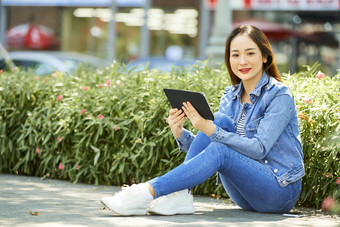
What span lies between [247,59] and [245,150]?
2.04 ft

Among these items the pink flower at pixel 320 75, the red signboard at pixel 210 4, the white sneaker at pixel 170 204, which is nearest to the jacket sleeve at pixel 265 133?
the white sneaker at pixel 170 204

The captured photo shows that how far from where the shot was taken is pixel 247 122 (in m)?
4.12

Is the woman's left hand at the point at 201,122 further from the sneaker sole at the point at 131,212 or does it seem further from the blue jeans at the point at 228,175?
the sneaker sole at the point at 131,212

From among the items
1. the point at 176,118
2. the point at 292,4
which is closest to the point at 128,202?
the point at 176,118

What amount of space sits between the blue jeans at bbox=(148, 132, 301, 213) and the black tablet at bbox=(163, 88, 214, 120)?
0.19m

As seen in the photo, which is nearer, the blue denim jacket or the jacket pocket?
the blue denim jacket

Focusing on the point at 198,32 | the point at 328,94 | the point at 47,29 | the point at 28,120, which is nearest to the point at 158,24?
the point at 198,32

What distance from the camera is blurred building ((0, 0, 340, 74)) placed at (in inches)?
754

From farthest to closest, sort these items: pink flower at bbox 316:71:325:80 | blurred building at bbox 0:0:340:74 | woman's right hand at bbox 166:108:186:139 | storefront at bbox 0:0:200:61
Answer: storefront at bbox 0:0:200:61, blurred building at bbox 0:0:340:74, pink flower at bbox 316:71:325:80, woman's right hand at bbox 166:108:186:139

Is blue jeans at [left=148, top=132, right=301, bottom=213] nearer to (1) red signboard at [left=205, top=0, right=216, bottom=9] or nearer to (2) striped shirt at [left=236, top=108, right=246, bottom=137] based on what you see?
(2) striped shirt at [left=236, top=108, right=246, bottom=137]

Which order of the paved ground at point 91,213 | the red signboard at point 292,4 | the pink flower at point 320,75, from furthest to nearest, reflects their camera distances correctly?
the red signboard at point 292,4
the pink flower at point 320,75
the paved ground at point 91,213

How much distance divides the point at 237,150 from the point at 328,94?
1.11m

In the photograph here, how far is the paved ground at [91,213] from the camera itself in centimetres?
378

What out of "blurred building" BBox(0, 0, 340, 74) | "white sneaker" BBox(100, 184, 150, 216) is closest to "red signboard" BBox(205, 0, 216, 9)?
"blurred building" BBox(0, 0, 340, 74)
